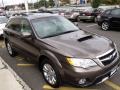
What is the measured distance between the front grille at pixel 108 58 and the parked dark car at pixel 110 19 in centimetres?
790

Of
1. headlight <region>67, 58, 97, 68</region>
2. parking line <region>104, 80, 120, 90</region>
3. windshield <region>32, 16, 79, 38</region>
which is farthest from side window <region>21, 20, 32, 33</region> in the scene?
parking line <region>104, 80, 120, 90</region>

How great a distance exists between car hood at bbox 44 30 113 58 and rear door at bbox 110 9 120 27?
7419 millimetres

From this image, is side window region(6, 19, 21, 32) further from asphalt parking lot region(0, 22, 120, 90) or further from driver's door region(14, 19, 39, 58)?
asphalt parking lot region(0, 22, 120, 90)

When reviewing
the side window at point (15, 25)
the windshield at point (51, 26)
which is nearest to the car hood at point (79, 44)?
the windshield at point (51, 26)

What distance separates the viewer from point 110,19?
12.7m

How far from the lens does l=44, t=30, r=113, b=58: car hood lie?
4262 millimetres

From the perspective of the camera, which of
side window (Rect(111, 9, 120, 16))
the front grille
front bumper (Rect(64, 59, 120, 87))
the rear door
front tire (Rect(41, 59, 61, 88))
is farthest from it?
side window (Rect(111, 9, 120, 16))

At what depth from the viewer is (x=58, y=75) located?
4.42m

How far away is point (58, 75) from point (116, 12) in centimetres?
919

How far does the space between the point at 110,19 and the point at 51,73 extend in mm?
8769

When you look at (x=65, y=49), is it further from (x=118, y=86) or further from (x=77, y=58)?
(x=118, y=86)

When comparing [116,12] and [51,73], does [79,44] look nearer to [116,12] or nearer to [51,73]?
[51,73]

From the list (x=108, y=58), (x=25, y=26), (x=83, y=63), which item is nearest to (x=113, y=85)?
(x=108, y=58)

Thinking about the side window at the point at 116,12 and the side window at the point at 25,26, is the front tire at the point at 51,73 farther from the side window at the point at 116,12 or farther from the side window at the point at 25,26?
the side window at the point at 116,12
